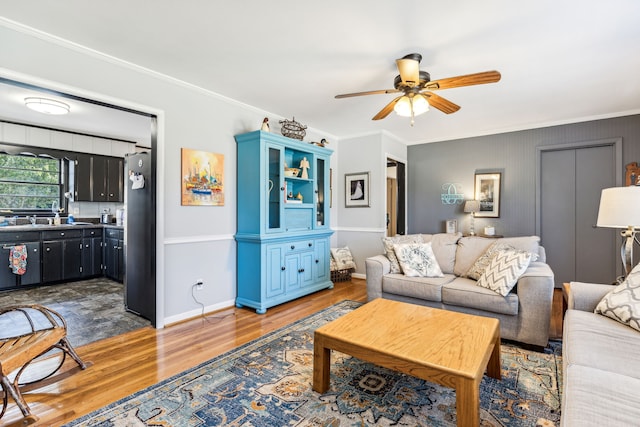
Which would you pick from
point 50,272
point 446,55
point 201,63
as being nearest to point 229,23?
point 201,63

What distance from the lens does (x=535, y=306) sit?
2.53 meters

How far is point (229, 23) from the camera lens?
85.8 inches

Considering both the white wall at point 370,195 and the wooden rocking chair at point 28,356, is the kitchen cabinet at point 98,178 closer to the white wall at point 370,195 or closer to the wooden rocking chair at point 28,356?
the wooden rocking chair at point 28,356

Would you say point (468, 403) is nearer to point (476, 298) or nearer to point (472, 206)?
point (476, 298)

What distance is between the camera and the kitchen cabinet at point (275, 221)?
3512 mm

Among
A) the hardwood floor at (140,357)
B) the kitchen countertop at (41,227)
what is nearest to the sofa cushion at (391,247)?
the hardwood floor at (140,357)

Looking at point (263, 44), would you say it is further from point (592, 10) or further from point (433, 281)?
point (433, 281)

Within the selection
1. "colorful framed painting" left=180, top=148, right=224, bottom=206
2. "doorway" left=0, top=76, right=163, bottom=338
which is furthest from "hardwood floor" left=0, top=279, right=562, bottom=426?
"colorful framed painting" left=180, top=148, right=224, bottom=206

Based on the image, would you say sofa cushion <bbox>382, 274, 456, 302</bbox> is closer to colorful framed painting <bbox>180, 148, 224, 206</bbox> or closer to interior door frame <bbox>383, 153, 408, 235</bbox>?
colorful framed painting <bbox>180, 148, 224, 206</bbox>

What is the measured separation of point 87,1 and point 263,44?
1123mm

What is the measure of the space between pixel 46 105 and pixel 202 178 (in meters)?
2.03

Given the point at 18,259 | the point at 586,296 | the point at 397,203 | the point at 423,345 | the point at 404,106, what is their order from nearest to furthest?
the point at 423,345 < the point at 586,296 < the point at 404,106 < the point at 18,259 < the point at 397,203

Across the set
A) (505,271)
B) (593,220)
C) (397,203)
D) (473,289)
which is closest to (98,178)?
(397,203)

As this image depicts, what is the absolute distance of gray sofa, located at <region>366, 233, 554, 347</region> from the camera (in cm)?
252
